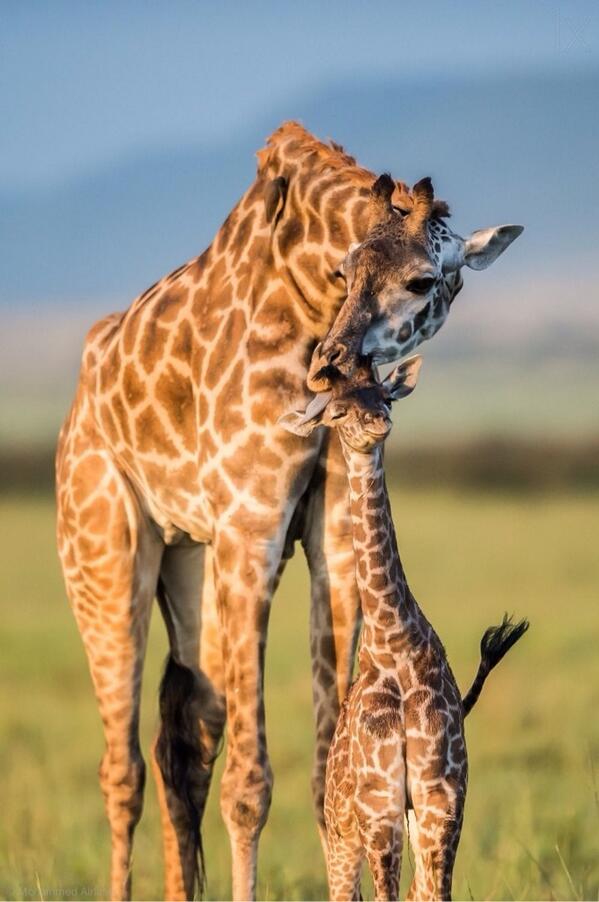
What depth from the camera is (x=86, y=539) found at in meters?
6.57

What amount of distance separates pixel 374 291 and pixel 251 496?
0.87 meters

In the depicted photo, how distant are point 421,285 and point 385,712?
4.06ft

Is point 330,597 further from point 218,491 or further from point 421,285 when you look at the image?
point 421,285

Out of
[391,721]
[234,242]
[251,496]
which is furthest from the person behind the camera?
[234,242]

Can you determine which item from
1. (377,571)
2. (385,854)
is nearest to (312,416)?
(377,571)

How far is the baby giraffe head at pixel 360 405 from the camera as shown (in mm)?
4840

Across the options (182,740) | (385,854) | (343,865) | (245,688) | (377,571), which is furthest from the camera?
(182,740)

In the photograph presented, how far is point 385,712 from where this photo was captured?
4.92 metres

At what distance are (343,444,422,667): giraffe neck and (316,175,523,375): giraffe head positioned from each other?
0.32 meters

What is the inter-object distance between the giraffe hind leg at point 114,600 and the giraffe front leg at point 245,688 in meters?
0.74

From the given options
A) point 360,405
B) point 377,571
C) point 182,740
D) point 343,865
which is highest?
point 360,405

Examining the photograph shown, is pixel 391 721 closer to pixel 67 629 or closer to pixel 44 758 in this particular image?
pixel 44 758

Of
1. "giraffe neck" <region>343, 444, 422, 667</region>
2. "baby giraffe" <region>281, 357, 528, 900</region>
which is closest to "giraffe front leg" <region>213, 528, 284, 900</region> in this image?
"baby giraffe" <region>281, 357, 528, 900</region>

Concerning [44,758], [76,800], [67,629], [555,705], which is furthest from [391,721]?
[67,629]
